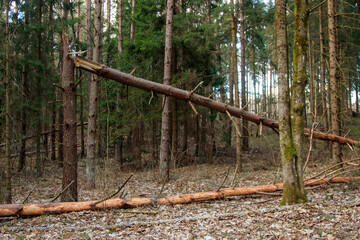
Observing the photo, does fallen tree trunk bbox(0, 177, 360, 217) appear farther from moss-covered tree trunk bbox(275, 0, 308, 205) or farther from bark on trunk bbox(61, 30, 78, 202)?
moss-covered tree trunk bbox(275, 0, 308, 205)

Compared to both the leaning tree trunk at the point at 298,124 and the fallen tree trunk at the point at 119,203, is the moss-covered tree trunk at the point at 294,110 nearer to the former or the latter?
the leaning tree trunk at the point at 298,124

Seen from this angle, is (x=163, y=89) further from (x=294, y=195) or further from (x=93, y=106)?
(x=93, y=106)

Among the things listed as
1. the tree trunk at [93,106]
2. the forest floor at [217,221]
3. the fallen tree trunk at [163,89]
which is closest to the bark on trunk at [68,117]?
the fallen tree trunk at [163,89]

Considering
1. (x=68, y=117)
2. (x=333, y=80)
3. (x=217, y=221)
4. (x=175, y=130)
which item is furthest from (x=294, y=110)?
(x=175, y=130)

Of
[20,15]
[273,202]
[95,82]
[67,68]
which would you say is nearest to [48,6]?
[20,15]

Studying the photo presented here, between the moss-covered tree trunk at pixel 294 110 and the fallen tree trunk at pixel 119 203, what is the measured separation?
1.92m

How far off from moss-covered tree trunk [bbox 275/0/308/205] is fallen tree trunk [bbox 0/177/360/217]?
192 cm

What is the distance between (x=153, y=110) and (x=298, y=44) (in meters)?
9.38

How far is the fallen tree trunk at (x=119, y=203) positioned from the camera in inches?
247

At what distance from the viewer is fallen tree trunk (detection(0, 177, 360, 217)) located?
6.28 metres

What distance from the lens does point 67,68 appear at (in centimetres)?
689

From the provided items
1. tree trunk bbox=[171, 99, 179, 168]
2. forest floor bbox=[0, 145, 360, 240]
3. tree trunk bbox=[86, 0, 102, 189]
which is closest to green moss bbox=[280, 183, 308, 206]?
forest floor bbox=[0, 145, 360, 240]

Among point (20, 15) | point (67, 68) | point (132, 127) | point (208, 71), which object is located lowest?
point (132, 127)

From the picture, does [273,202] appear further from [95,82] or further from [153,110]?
[153,110]
